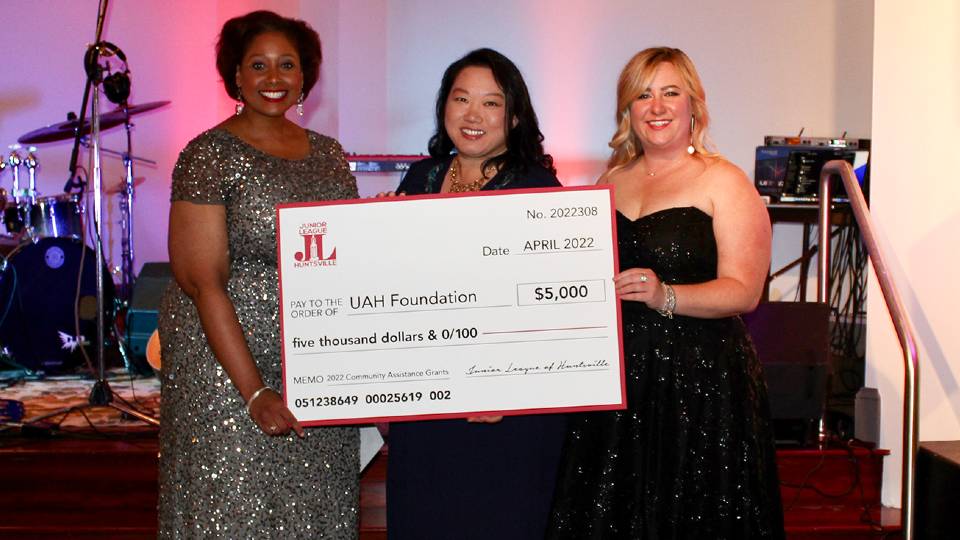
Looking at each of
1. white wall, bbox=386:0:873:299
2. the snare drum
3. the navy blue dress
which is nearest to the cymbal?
the snare drum

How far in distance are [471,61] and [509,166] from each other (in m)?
0.26

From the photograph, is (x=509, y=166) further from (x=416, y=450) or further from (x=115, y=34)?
(x=115, y=34)

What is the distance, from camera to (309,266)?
2119 mm

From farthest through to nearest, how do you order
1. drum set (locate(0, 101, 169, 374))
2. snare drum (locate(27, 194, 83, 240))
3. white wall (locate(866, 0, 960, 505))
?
snare drum (locate(27, 194, 83, 240)) < drum set (locate(0, 101, 169, 374)) < white wall (locate(866, 0, 960, 505))

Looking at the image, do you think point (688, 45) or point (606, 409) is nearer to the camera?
point (606, 409)

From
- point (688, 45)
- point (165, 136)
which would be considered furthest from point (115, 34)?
point (688, 45)

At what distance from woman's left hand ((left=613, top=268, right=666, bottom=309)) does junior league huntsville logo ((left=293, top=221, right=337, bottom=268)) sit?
2.06 ft

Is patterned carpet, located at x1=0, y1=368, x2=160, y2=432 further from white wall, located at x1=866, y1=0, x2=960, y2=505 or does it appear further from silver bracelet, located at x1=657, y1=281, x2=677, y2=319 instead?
white wall, located at x1=866, y1=0, x2=960, y2=505

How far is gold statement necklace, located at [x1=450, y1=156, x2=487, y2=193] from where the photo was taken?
7.65 ft

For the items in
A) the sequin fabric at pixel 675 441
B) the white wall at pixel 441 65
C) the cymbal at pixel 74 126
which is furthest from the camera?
the white wall at pixel 441 65

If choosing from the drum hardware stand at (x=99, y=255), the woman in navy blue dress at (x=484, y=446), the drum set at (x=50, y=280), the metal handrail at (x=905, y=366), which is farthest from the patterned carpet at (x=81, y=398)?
the metal handrail at (x=905, y=366)

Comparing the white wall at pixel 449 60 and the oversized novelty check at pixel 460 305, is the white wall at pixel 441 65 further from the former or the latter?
the oversized novelty check at pixel 460 305

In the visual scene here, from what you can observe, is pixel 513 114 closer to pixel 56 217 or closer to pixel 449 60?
pixel 56 217

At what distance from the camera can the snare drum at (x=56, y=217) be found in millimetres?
5621
